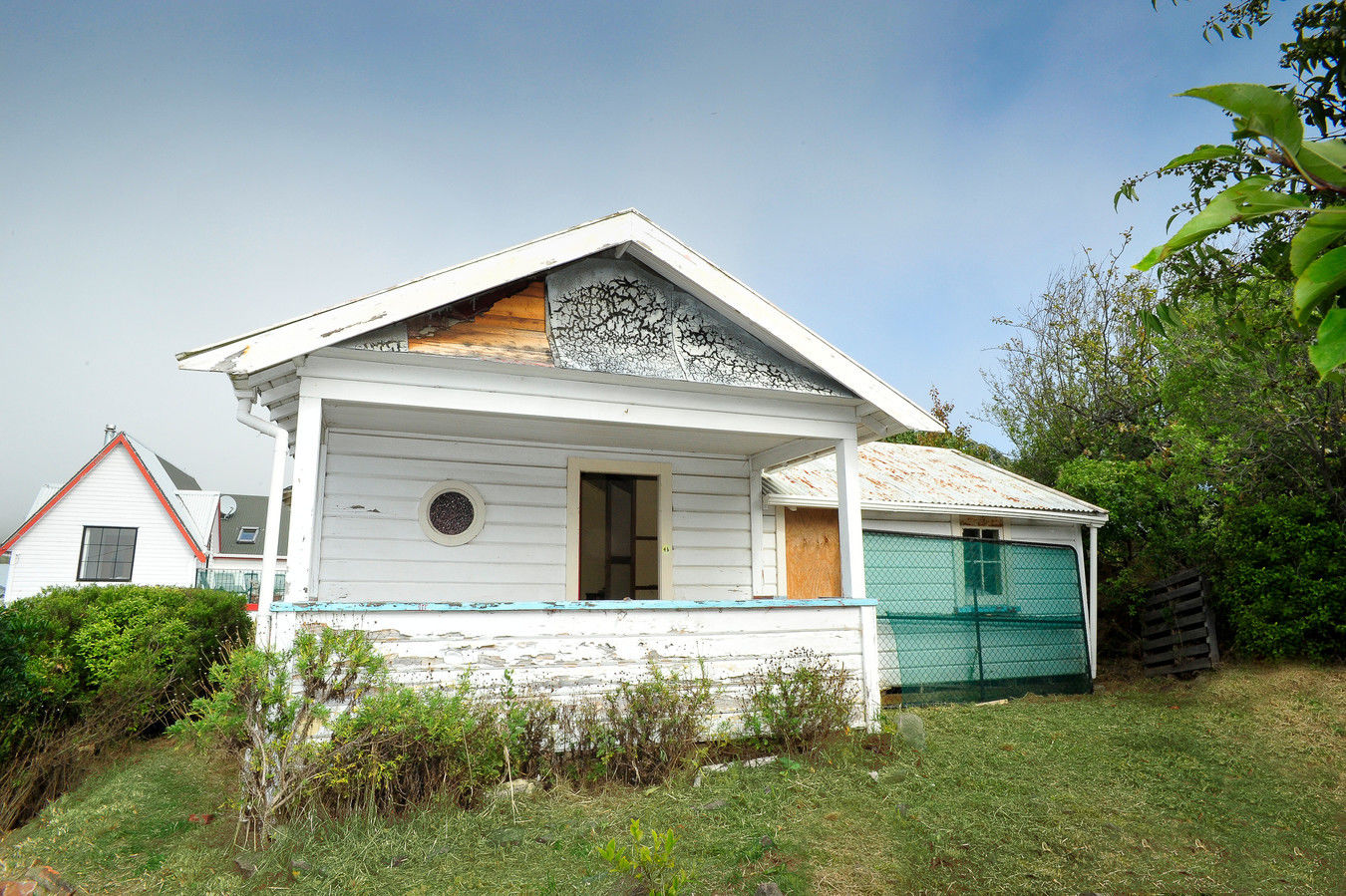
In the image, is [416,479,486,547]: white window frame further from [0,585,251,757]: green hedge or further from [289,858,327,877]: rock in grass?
[289,858,327,877]: rock in grass

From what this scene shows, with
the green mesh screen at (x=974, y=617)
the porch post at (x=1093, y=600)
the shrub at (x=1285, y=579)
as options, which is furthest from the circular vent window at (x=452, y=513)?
the shrub at (x=1285, y=579)

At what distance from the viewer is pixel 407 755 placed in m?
4.96

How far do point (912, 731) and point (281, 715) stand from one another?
4724mm

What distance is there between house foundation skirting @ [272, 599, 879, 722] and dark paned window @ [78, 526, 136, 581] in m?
25.7

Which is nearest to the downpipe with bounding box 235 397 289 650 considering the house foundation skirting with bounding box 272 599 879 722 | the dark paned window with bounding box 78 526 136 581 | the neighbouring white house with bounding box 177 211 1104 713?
the neighbouring white house with bounding box 177 211 1104 713

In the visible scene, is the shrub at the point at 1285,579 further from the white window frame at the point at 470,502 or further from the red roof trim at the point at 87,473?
the red roof trim at the point at 87,473

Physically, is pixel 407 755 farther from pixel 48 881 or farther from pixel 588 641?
pixel 48 881

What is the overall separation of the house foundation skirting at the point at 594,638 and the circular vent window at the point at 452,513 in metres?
2.37

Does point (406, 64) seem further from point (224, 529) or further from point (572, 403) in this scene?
point (224, 529)

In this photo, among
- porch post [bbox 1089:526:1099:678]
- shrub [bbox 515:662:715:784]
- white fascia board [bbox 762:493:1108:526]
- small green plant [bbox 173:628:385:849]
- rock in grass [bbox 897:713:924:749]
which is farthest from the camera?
porch post [bbox 1089:526:1099:678]

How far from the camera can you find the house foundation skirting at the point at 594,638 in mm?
5398

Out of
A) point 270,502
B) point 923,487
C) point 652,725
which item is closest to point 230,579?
point 270,502

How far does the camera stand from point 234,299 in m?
18.9

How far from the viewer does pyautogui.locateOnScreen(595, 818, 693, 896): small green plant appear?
11.2 ft
